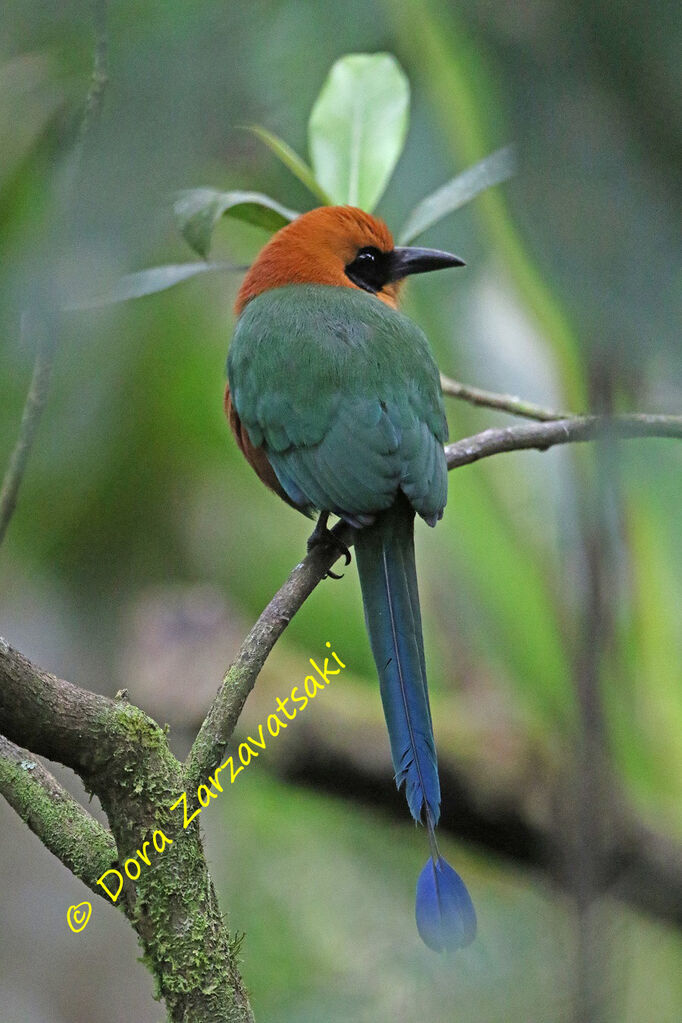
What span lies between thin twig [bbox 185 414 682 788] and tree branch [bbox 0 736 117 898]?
0.15 m

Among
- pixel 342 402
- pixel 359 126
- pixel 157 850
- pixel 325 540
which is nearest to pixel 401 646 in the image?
pixel 325 540

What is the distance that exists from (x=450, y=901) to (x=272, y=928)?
1.74 meters

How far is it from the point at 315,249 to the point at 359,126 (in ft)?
1.10

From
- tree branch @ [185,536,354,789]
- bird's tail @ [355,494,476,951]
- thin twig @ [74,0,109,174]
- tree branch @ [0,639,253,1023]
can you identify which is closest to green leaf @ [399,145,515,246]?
bird's tail @ [355,494,476,951]

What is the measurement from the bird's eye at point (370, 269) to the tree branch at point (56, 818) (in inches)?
69.4

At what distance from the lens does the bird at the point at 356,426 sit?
1.97 meters

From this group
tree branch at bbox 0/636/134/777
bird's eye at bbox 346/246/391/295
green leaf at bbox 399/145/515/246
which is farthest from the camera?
bird's eye at bbox 346/246/391/295

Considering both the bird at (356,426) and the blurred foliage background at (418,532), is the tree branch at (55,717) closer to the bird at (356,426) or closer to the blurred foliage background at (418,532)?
the blurred foliage background at (418,532)

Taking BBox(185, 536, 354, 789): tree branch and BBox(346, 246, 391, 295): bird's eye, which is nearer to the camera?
BBox(185, 536, 354, 789): tree branch

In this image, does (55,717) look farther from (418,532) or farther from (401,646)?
(418,532)

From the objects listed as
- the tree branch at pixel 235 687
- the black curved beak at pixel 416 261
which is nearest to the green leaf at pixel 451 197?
the black curved beak at pixel 416 261

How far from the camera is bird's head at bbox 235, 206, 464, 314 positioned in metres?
2.83

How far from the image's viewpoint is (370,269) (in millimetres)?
2996

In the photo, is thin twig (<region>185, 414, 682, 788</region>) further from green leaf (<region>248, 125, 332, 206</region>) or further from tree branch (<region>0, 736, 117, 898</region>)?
green leaf (<region>248, 125, 332, 206</region>)
